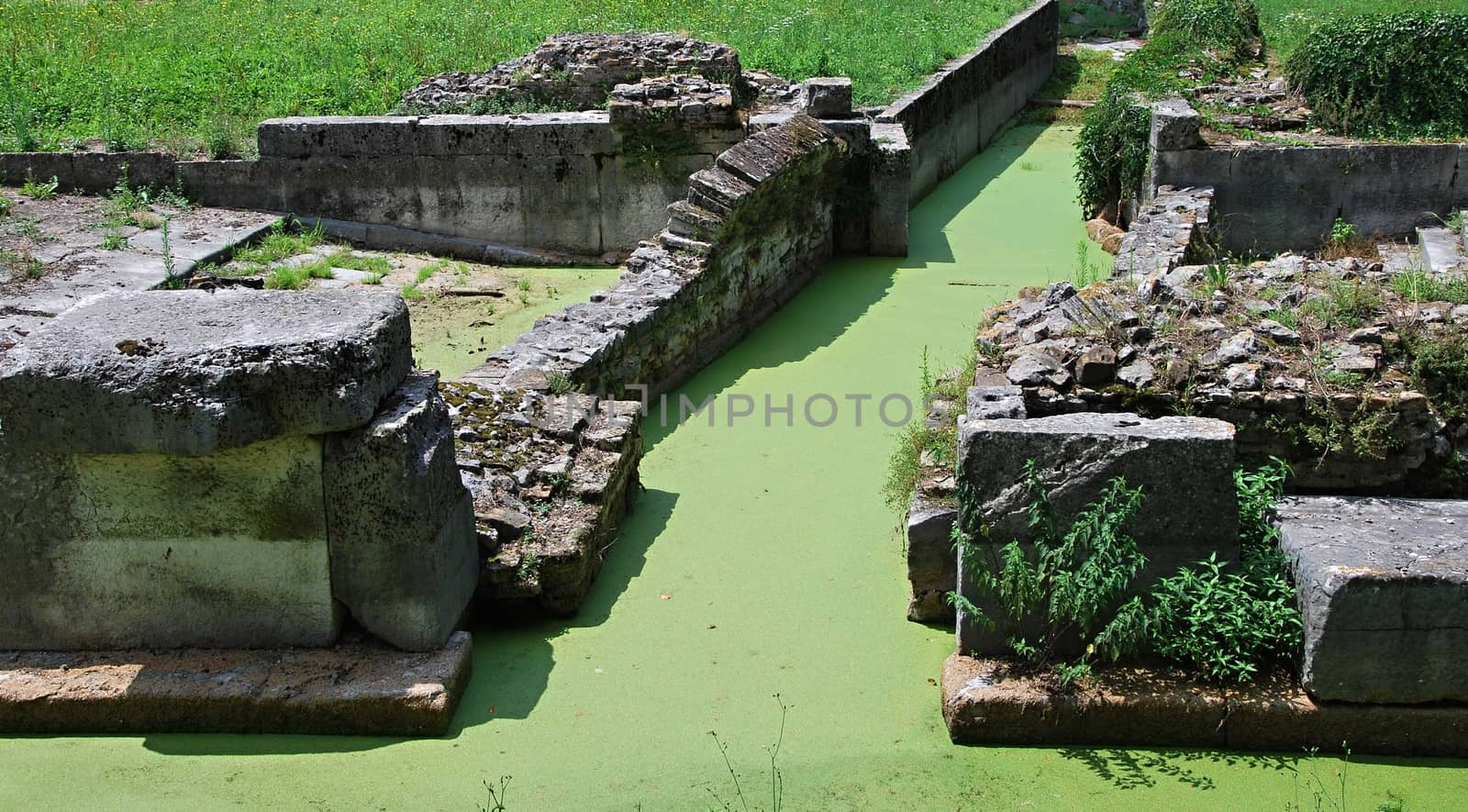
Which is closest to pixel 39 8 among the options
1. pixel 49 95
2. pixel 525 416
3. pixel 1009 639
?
pixel 49 95

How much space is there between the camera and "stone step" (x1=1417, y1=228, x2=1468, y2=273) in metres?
9.81

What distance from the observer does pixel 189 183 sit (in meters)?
12.4

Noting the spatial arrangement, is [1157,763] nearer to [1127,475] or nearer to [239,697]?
[1127,475]

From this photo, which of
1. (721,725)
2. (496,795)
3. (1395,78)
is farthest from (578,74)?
(496,795)

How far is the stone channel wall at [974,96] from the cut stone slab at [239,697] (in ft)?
29.8

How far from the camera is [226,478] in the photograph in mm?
5188

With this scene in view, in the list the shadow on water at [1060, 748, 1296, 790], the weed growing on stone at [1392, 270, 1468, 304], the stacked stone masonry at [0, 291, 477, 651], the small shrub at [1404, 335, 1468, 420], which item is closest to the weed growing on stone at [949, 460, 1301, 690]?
the shadow on water at [1060, 748, 1296, 790]

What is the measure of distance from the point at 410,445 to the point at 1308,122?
10.5 metres

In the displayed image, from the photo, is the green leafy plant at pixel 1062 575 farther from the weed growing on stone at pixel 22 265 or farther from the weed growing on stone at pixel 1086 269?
the weed growing on stone at pixel 22 265

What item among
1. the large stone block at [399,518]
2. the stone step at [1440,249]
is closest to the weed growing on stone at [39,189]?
the large stone block at [399,518]

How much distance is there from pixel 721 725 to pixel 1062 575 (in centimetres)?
138

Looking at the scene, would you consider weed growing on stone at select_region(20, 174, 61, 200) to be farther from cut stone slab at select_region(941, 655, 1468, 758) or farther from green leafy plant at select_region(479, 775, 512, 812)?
cut stone slab at select_region(941, 655, 1468, 758)

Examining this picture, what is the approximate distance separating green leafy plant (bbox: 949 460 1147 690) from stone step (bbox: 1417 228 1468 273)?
5.60m

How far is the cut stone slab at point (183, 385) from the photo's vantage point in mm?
4824
